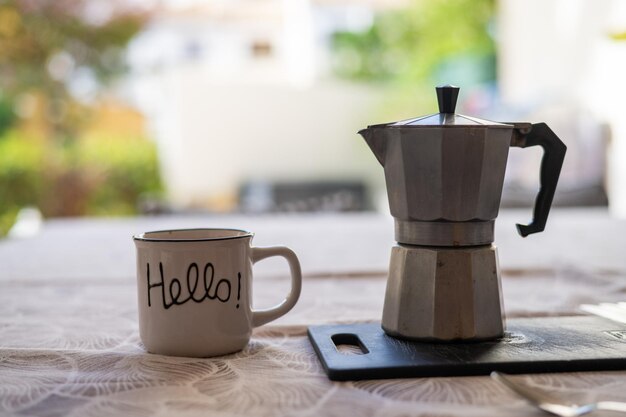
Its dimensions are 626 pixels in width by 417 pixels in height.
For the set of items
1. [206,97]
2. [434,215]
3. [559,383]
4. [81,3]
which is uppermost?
[81,3]

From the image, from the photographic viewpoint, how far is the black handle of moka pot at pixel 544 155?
1.96ft

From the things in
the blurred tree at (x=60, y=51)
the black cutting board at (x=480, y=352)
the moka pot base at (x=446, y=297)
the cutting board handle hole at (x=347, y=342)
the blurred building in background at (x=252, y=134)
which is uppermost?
the blurred tree at (x=60, y=51)

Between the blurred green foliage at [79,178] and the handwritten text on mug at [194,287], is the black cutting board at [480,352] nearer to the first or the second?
the handwritten text on mug at [194,287]

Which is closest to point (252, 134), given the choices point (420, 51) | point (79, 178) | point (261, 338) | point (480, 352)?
point (79, 178)

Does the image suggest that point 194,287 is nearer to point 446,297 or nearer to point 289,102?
point 446,297

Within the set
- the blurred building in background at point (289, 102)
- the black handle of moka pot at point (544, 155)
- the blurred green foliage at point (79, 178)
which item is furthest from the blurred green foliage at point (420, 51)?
the black handle of moka pot at point (544, 155)

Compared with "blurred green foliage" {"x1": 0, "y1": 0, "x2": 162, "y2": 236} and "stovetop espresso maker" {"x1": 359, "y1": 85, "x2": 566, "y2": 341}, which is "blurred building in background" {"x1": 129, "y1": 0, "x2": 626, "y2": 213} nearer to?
"blurred green foliage" {"x1": 0, "y1": 0, "x2": 162, "y2": 236}

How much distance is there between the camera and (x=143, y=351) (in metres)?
0.56

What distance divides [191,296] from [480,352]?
225mm

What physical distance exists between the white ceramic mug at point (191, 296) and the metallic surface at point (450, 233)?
0.50 ft

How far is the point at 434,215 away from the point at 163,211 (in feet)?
6.16

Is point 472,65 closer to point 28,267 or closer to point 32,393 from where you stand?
point 28,267

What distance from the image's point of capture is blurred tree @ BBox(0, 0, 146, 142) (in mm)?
6469

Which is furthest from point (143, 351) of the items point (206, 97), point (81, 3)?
point (81, 3)
